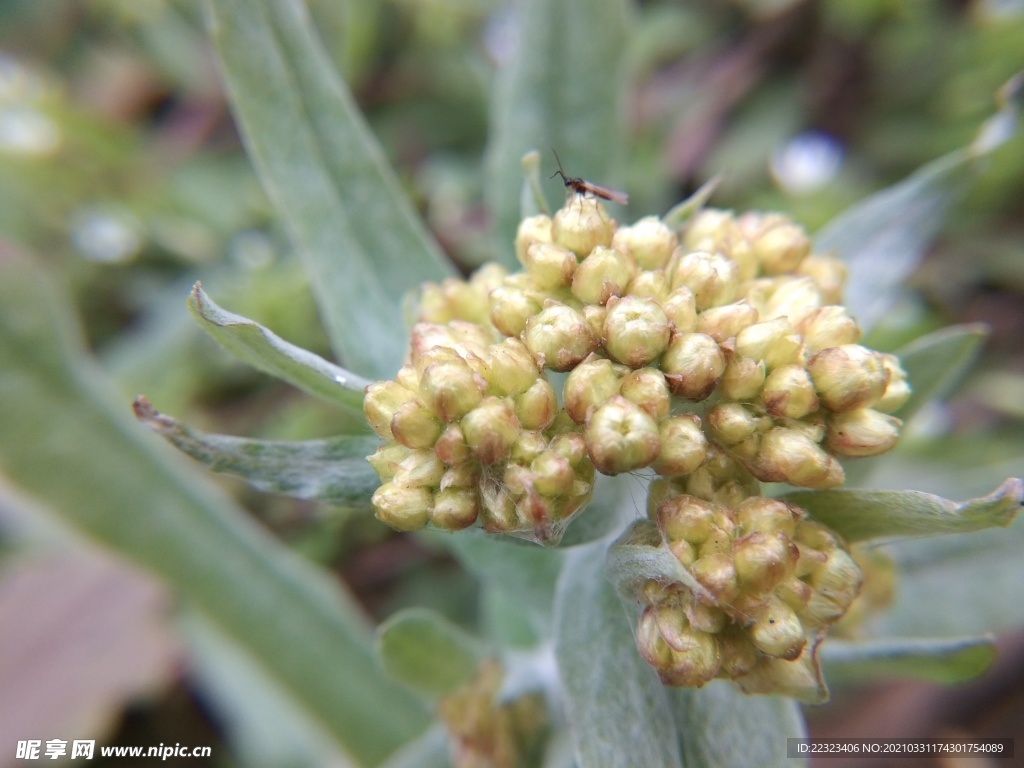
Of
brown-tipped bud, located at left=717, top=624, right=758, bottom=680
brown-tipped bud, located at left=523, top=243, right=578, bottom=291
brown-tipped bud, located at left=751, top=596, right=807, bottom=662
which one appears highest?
brown-tipped bud, located at left=523, top=243, right=578, bottom=291

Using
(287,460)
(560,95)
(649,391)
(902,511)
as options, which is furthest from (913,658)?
(560,95)

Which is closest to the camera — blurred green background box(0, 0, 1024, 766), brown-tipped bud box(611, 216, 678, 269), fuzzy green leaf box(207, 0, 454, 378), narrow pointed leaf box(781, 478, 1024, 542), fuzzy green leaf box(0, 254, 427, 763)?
narrow pointed leaf box(781, 478, 1024, 542)

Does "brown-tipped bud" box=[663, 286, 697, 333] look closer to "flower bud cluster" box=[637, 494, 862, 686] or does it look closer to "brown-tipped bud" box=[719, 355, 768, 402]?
"brown-tipped bud" box=[719, 355, 768, 402]

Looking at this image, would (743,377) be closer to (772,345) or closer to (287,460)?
(772,345)

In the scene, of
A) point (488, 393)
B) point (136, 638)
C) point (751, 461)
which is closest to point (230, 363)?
point (136, 638)

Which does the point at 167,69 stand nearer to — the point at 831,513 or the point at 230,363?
the point at 230,363

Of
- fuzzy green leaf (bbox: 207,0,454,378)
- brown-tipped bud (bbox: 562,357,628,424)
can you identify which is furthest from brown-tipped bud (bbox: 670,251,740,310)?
fuzzy green leaf (bbox: 207,0,454,378)

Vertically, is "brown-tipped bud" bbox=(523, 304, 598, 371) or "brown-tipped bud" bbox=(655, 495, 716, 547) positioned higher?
"brown-tipped bud" bbox=(523, 304, 598, 371)
